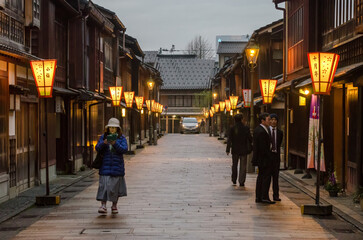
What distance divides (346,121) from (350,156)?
109cm

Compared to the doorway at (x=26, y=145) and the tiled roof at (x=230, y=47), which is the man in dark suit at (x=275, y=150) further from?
the tiled roof at (x=230, y=47)

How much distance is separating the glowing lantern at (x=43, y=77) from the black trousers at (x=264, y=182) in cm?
582

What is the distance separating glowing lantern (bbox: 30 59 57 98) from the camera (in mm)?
14172

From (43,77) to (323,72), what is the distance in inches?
278

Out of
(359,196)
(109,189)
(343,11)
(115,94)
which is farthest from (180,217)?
(115,94)

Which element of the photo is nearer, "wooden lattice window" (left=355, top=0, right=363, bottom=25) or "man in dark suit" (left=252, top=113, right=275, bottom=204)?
"wooden lattice window" (left=355, top=0, right=363, bottom=25)

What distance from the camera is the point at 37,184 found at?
17.4m

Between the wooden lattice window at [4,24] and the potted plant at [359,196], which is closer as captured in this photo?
the potted plant at [359,196]

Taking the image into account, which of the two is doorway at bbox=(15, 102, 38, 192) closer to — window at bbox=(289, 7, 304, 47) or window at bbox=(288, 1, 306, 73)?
window at bbox=(288, 1, 306, 73)

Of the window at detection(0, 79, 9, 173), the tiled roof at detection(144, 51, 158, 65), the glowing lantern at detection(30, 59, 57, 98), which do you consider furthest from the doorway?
the tiled roof at detection(144, 51, 158, 65)

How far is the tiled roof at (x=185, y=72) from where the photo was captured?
3541 inches

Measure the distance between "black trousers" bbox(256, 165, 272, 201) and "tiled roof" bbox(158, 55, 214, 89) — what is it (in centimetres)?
7592

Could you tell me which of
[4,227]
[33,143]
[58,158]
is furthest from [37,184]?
[4,227]

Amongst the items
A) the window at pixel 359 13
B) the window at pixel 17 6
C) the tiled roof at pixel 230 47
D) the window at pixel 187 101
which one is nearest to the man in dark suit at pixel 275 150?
the window at pixel 359 13
